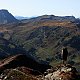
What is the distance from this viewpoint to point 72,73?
5053cm

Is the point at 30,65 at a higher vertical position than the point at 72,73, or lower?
lower

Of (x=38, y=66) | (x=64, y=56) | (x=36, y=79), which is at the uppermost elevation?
Answer: (x=64, y=56)

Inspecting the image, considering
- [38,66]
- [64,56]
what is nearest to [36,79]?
[64,56]

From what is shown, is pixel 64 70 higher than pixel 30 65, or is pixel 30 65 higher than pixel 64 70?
pixel 64 70

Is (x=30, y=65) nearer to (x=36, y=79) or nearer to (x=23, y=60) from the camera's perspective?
(x=23, y=60)

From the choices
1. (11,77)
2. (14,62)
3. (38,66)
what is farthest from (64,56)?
(38,66)

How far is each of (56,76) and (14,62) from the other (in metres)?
41.5

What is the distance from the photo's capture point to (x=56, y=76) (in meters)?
51.0

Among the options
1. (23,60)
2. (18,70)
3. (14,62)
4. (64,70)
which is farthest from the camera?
(23,60)

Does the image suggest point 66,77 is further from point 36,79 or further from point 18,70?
point 18,70

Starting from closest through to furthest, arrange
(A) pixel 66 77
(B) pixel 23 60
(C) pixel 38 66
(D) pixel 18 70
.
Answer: (A) pixel 66 77, (D) pixel 18 70, (B) pixel 23 60, (C) pixel 38 66

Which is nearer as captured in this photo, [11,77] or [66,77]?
[66,77]

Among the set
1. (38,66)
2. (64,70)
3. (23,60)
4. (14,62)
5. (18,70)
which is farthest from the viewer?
(38,66)

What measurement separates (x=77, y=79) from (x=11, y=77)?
14.6 meters
